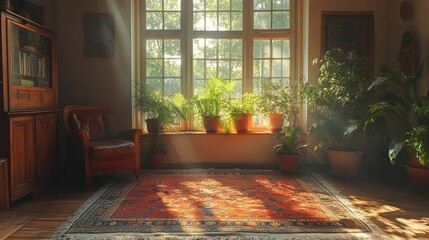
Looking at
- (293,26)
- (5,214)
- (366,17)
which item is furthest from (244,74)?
(5,214)

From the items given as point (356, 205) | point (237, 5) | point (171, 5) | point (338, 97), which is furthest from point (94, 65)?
point (356, 205)

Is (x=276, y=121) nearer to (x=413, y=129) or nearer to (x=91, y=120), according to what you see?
(x=413, y=129)

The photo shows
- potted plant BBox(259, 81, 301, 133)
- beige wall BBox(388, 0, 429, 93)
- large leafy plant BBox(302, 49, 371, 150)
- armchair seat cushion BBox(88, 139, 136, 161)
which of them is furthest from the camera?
potted plant BBox(259, 81, 301, 133)

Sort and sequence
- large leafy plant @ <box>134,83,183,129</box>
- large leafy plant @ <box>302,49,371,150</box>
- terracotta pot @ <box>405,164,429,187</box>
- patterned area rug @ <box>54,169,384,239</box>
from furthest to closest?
large leafy plant @ <box>134,83,183,129</box>, large leafy plant @ <box>302,49,371,150</box>, terracotta pot @ <box>405,164,429,187</box>, patterned area rug @ <box>54,169,384,239</box>

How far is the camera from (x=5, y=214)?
2.82m

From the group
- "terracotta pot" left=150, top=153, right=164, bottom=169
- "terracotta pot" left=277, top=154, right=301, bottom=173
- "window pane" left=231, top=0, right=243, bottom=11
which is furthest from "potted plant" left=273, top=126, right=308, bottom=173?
"window pane" left=231, top=0, right=243, bottom=11

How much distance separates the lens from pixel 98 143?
3723 mm

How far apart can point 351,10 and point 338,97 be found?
1.42m

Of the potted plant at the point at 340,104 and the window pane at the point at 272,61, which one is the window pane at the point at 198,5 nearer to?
the window pane at the point at 272,61

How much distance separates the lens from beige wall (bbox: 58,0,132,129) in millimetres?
4488

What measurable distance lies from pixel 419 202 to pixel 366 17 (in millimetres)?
2621

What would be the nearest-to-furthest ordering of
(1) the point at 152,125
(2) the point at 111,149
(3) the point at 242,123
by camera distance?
(2) the point at 111,149, (1) the point at 152,125, (3) the point at 242,123

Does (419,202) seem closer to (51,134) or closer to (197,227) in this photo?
(197,227)

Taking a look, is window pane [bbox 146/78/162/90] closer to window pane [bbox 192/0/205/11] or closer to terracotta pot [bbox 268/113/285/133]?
window pane [bbox 192/0/205/11]
